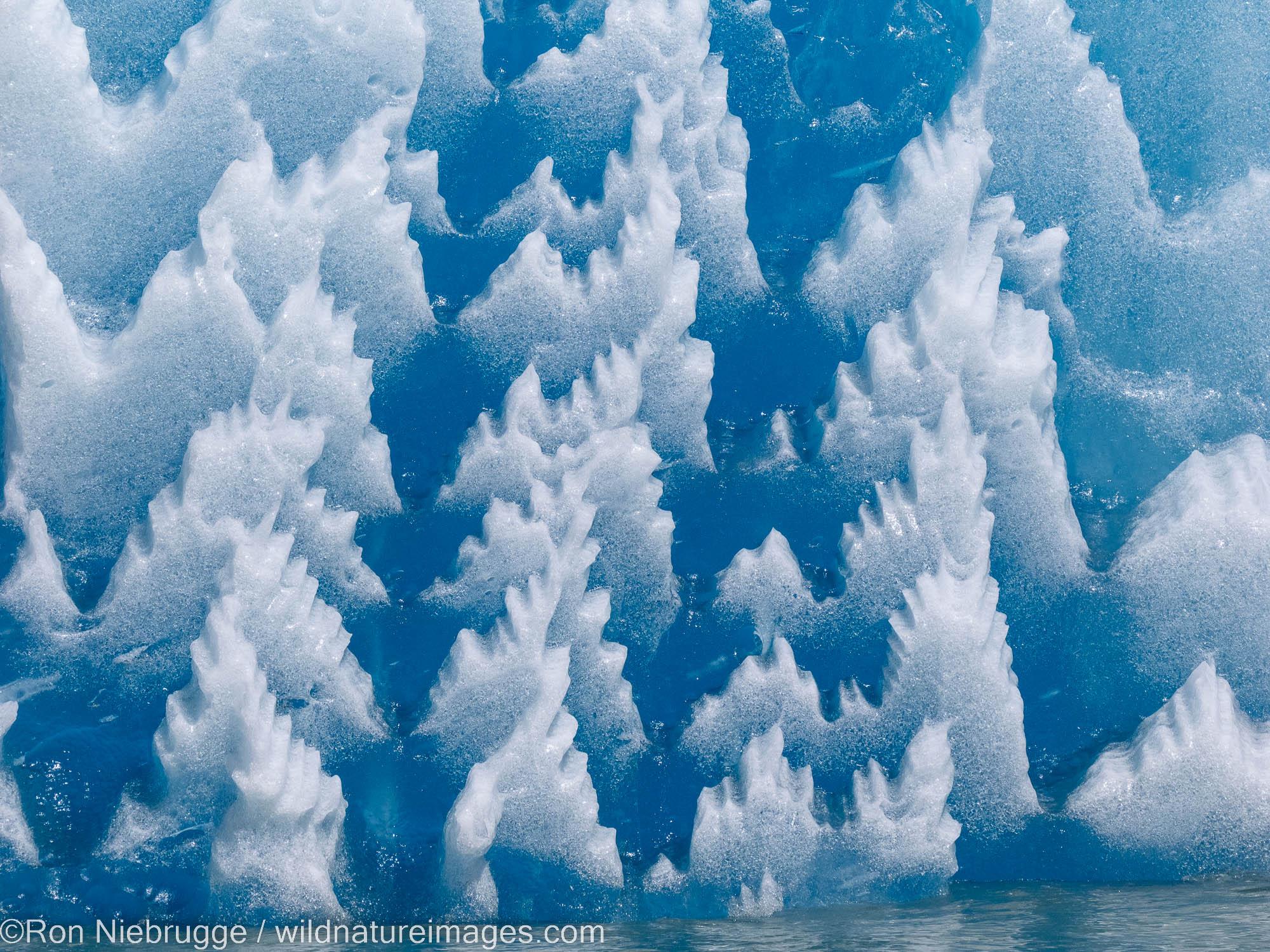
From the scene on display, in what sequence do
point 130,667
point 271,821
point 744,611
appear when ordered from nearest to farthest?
point 271,821, point 130,667, point 744,611

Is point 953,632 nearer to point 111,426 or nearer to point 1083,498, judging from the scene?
point 1083,498

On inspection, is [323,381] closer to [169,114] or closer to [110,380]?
[110,380]

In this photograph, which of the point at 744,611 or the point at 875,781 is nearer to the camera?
the point at 875,781

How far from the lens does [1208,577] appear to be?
7.11 feet

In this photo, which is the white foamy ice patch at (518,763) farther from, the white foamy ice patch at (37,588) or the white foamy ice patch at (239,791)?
the white foamy ice patch at (37,588)

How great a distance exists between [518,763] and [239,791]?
0.50 metres

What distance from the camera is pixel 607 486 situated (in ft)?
6.76

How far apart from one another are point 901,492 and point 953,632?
30 centimetres

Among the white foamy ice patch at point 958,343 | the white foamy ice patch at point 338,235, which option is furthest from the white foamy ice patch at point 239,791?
the white foamy ice patch at point 958,343

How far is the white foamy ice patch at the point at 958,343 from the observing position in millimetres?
2115

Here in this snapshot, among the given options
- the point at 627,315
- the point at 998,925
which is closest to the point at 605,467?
the point at 627,315

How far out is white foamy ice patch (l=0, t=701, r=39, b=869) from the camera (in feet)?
6.23

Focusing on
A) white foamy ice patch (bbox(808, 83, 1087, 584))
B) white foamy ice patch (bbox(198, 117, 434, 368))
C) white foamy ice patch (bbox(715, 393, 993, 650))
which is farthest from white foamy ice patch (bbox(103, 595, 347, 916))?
white foamy ice patch (bbox(808, 83, 1087, 584))

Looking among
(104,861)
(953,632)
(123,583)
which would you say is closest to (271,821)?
(104,861)
